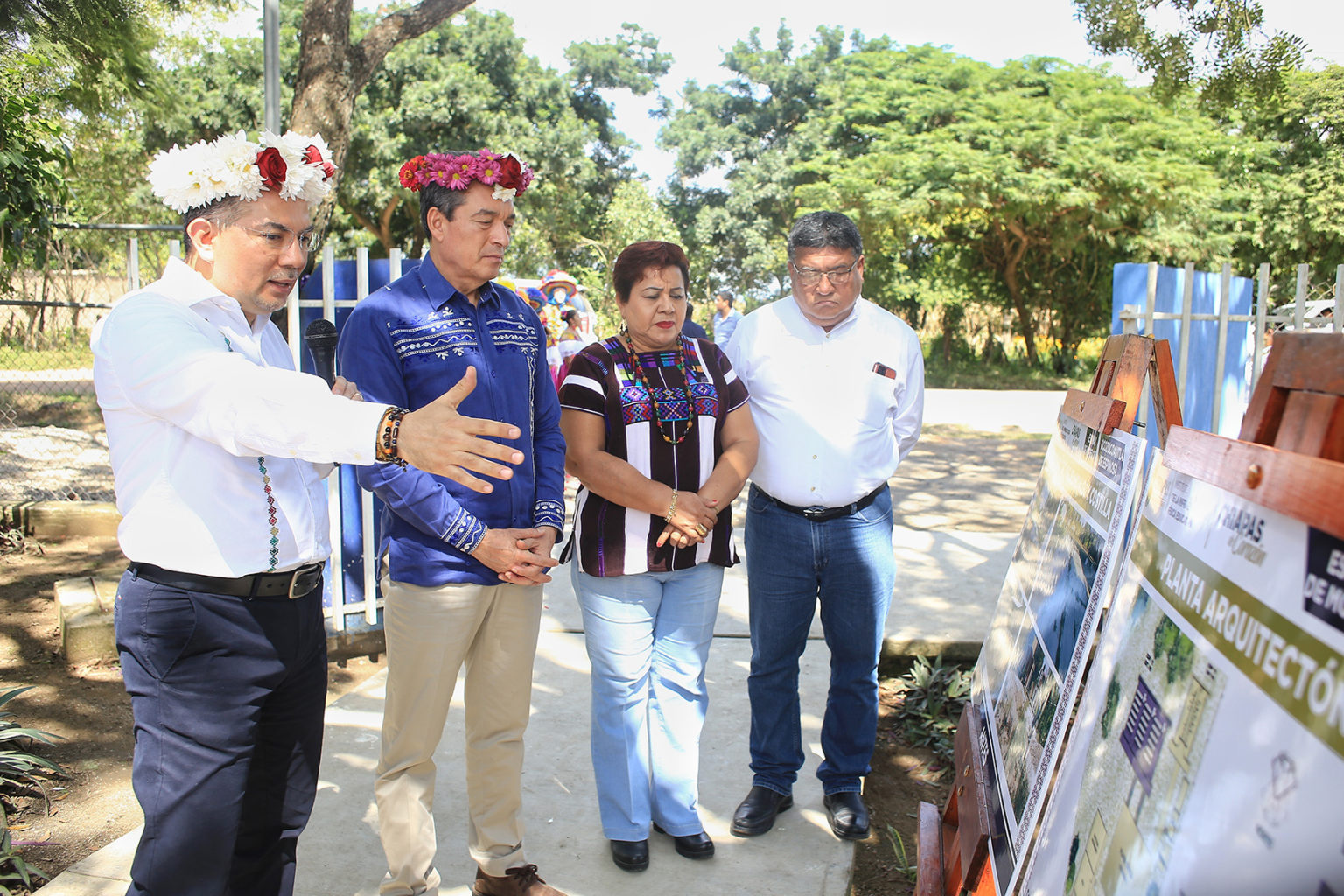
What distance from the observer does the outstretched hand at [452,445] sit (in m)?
1.71

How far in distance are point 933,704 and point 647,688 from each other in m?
1.63

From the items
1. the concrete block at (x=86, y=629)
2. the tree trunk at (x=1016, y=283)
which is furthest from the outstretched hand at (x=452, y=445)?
the tree trunk at (x=1016, y=283)

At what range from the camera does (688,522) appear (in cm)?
285

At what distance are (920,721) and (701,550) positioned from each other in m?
1.67

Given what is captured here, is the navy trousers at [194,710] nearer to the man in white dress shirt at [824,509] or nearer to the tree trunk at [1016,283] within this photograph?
the man in white dress shirt at [824,509]

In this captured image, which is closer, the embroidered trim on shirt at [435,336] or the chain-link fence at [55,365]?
the embroidered trim on shirt at [435,336]

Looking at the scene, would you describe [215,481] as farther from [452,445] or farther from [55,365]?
[55,365]

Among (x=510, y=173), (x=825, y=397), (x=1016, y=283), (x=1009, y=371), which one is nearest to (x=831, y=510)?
(x=825, y=397)

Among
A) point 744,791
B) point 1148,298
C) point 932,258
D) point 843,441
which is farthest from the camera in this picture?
point 932,258

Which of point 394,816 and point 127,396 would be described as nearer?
point 127,396

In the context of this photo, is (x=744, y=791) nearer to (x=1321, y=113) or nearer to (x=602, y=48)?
(x=1321, y=113)

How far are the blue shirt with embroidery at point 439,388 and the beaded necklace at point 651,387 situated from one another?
332 millimetres

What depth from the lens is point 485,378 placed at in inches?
103

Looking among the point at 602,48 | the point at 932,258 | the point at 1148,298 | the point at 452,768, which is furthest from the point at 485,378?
the point at 602,48
